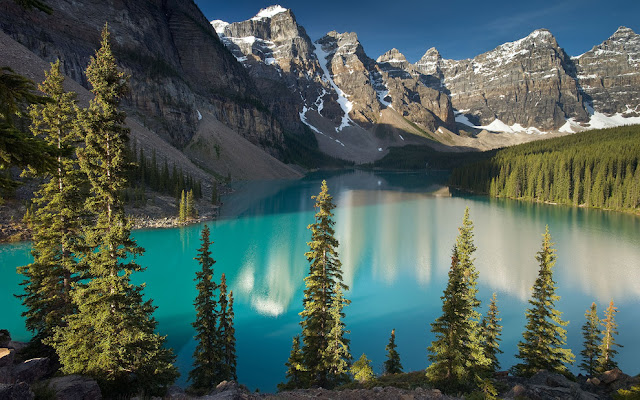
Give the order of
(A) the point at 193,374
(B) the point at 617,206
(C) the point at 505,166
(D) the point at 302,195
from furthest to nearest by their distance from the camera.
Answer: (C) the point at 505,166, (D) the point at 302,195, (B) the point at 617,206, (A) the point at 193,374

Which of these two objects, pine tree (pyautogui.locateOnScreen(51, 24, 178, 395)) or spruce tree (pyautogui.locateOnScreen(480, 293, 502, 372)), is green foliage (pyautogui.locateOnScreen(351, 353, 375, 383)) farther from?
spruce tree (pyautogui.locateOnScreen(480, 293, 502, 372))

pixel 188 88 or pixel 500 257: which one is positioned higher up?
pixel 188 88

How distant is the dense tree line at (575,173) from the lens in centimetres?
7625

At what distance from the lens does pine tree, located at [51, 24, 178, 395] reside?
10.9 metres

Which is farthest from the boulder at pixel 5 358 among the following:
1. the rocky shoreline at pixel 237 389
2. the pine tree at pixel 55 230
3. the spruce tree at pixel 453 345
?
the spruce tree at pixel 453 345

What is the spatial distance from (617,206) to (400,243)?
61257mm

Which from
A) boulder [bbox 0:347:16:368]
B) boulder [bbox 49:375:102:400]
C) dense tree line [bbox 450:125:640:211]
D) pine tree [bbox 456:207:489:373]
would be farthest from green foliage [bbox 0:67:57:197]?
dense tree line [bbox 450:125:640:211]

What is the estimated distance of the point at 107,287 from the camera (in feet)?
37.1

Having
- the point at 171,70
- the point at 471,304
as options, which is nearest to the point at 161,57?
the point at 171,70

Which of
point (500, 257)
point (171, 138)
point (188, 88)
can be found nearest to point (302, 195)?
point (171, 138)

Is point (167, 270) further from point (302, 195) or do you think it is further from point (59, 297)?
point (302, 195)

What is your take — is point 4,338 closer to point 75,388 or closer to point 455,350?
point 75,388

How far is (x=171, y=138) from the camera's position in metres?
111

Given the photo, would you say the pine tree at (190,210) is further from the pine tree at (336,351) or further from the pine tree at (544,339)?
the pine tree at (544,339)
